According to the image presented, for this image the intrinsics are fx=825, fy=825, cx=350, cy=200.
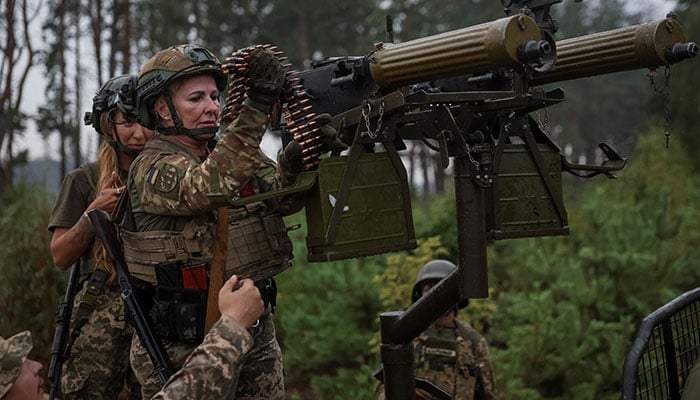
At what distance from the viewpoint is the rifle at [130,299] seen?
370cm

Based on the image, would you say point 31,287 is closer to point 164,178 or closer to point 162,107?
point 162,107

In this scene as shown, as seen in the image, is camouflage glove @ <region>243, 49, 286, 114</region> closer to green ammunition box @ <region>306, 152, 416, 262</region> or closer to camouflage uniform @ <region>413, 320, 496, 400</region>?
green ammunition box @ <region>306, 152, 416, 262</region>

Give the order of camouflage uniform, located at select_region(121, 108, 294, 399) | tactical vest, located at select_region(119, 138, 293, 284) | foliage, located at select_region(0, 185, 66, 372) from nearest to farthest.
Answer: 1. camouflage uniform, located at select_region(121, 108, 294, 399)
2. tactical vest, located at select_region(119, 138, 293, 284)
3. foliage, located at select_region(0, 185, 66, 372)

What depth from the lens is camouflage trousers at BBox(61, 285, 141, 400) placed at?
477 centimetres

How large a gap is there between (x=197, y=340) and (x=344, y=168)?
1083 mm

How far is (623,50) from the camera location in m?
3.51

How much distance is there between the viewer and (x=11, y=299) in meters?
7.24

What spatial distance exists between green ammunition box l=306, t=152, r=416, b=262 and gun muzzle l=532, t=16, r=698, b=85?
0.80 m

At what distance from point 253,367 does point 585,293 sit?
5.36 m

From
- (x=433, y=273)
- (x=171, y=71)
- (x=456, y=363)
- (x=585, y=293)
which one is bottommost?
(x=456, y=363)

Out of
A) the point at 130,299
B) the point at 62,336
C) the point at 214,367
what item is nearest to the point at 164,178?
the point at 130,299

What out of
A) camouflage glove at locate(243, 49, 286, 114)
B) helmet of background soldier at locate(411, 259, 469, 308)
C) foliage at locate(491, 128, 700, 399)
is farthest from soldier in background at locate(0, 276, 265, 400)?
foliage at locate(491, 128, 700, 399)

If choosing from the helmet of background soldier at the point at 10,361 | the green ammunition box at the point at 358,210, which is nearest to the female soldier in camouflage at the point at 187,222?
the green ammunition box at the point at 358,210

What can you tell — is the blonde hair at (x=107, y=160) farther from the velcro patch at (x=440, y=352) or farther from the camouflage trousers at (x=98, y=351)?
the velcro patch at (x=440, y=352)
